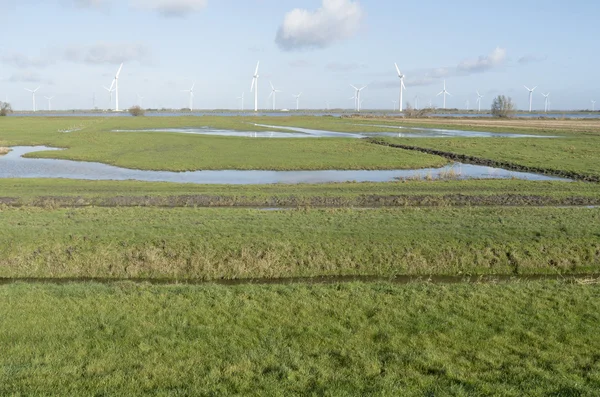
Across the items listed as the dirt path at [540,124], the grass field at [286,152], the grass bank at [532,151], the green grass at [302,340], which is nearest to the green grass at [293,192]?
the grass bank at [532,151]

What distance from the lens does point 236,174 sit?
49312mm

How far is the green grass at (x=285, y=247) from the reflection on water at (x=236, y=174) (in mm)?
19045

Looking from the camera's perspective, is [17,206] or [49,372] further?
[17,206]

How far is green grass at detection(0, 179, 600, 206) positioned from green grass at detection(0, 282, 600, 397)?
16.4 metres

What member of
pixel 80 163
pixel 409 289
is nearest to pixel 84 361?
pixel 409 289

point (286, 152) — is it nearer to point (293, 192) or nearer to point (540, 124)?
point (293, 192)

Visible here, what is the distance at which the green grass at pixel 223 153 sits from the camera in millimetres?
53938

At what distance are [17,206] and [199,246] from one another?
16100mm

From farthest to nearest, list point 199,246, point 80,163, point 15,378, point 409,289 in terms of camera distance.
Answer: point 80,163 → point 199,246 → point 409,289 → point 15,378

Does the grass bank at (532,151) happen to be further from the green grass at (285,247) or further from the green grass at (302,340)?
the green grass at (302,340)

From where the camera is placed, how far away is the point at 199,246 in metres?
21.5

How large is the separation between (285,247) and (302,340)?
871 centimetres

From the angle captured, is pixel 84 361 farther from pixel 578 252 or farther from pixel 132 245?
pixel 578 252

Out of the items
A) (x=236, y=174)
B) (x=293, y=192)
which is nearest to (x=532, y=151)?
(x=236, y=174)
